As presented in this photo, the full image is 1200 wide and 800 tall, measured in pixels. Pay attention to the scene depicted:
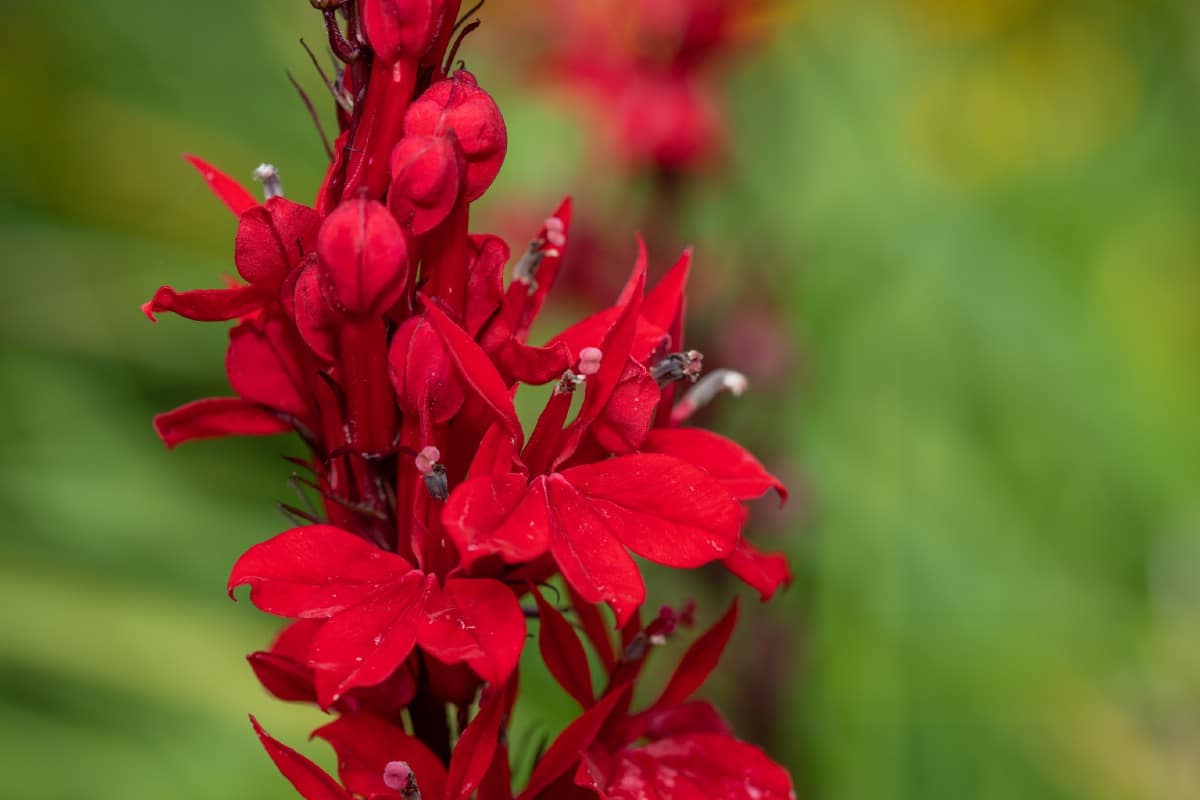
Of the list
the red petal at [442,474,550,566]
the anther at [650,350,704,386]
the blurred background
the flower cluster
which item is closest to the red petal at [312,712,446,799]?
the flower cluster

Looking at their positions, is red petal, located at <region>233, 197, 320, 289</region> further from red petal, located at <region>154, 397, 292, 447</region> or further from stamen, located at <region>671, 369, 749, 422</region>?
stamen, located at <region>671, 369, 749, 422</region>

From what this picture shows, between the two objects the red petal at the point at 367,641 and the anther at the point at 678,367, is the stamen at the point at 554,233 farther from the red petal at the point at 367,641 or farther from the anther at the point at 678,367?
the red petal at the point at 367,641

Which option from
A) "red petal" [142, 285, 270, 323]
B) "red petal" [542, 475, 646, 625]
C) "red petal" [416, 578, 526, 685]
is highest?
"red petal" [142, 285, 270, 323]

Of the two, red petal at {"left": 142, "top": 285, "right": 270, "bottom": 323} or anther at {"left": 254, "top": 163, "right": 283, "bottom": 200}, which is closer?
red petal at {"left": 142, "top": 285, "right": 270, "bottom": 323}

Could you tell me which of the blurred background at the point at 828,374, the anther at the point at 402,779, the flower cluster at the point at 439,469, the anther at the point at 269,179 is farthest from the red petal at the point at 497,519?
the blurred background at the point at 828,374

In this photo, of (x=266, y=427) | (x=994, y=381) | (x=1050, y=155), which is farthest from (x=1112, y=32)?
(x=266, y=427)

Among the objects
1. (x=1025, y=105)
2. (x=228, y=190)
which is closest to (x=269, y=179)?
(x=228, y=190)

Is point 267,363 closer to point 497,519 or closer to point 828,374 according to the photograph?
point 497,519
